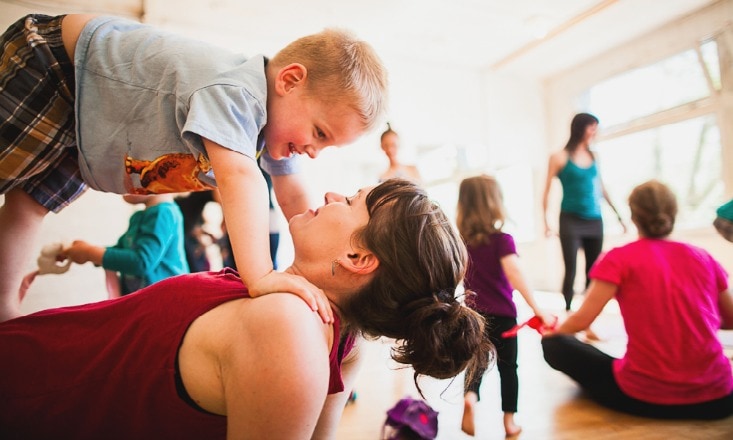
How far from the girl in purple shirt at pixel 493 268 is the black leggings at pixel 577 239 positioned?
1449mm

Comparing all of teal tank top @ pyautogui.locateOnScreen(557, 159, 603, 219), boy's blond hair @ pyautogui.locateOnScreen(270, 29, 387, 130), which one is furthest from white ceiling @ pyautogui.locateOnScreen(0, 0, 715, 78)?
boy's blond hair @ pyautogui.locateOnScreen(270, 29, 387, 130)

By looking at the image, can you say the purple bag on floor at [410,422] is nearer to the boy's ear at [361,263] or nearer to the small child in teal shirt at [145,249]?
the boy's ear at [361,263]

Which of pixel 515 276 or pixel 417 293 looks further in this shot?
pixel 515 276

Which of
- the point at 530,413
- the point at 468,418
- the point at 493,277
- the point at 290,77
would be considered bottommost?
the point at 530,413

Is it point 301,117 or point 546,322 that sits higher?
point 301,117

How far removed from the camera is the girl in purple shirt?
2.04 metres

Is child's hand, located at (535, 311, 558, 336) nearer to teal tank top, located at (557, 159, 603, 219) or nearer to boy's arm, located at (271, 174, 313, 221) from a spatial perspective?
boy's arm, located at (271, 174, 313, 221)

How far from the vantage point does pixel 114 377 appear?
822 millimetres

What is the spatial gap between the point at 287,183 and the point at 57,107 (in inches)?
26.4

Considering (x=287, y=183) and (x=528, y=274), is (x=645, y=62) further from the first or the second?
(x=287, y=183)

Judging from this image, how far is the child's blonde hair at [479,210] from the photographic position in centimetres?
218

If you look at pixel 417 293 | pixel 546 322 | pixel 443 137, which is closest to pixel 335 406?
pixel 417 293

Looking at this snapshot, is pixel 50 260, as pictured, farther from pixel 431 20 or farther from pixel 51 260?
pixel 431 20

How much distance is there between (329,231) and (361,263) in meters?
0.11
